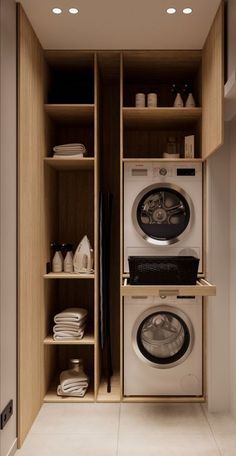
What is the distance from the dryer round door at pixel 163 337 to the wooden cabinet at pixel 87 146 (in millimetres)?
246

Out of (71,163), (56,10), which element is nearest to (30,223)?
(71,163)

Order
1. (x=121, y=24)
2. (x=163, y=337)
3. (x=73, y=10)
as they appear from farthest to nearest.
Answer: (x=163, y=337), (x=121, y=24), (x=73, y=10)

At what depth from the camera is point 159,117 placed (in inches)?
140

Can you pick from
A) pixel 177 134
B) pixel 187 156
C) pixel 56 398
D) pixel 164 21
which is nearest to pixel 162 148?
pixel 177 134

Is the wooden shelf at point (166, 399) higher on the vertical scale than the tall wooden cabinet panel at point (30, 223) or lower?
lower

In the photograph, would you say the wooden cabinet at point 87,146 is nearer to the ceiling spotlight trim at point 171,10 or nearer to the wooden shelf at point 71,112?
the wooden shelf at point 71,112

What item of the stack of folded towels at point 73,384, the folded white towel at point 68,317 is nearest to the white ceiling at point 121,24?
the folded white towel at point 68,317

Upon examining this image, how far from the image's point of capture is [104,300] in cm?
353

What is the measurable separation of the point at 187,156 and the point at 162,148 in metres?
0.59

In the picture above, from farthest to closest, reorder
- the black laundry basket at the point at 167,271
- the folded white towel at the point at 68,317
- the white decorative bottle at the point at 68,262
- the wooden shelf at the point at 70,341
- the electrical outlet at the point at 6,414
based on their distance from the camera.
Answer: the white decorative bottle at the point at 68,262, the folded white towel at the point at 68,317, the wooden shelf at the point at 70,341, the black laundry basket at the point at 167,271, the electrical outlet at the point at 6,414

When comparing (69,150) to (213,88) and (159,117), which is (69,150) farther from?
(213,88)

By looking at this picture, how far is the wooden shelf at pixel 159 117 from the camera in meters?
3.40

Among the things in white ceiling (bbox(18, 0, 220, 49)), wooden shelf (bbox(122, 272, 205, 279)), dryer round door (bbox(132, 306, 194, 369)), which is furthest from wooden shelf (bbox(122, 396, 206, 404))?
white ceiling (bbox(18, 0, 220, 49))

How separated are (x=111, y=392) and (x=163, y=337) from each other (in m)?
0.61
